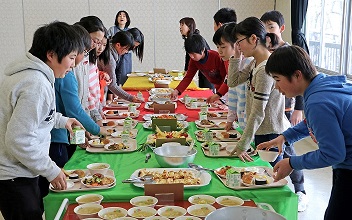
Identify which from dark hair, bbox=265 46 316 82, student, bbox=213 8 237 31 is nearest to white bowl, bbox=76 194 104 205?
dark hair, bbox=265 46 316 82

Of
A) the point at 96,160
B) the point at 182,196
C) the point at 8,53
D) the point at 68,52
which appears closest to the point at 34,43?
the point at 68,52

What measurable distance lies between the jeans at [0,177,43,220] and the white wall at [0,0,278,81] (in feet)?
18.2

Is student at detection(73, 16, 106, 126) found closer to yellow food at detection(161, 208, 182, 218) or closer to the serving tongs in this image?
the serving tongs

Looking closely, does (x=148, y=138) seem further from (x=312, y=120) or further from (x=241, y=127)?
(x=312, y=120)

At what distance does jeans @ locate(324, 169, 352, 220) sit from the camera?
1764 mm

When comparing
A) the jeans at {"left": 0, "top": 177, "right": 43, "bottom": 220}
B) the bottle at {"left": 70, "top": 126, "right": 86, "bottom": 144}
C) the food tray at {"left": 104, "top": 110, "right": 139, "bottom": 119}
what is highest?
the bottle at {"left": 70, "top": 126, "right": 86, "bottom": 144}

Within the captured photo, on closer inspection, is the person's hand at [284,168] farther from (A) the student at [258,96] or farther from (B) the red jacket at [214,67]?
(B) the red jacket at [214,67]

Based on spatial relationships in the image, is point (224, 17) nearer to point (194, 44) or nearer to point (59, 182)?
point (194, 44)

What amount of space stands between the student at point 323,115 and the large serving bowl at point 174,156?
491mm

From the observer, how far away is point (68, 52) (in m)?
1.84

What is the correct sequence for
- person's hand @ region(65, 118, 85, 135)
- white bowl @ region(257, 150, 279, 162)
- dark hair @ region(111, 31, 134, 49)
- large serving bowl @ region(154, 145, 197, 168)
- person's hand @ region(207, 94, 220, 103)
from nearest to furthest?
white bowl @ region(257, 150, 279, 162) → large serving bowl @ region(154, 145, 197, 168) → person's hand @ region(65, 118, 85, 135) → person's hand @ region(207, 94, 220, 103) → dark hair @ region(111, 31, 134, 49)

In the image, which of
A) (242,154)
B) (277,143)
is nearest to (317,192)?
(242,154)

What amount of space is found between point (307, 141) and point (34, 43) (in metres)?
4.36

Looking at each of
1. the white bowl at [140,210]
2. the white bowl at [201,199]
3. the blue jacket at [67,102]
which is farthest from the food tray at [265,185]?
the blue jacket at [67,102]
